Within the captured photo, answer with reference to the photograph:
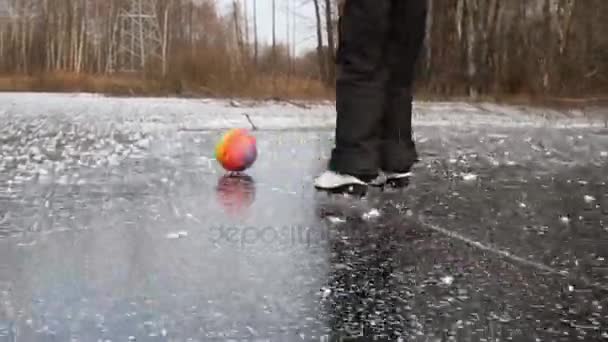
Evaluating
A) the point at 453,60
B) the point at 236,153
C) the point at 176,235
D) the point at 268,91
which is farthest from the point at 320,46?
the point at 176,235

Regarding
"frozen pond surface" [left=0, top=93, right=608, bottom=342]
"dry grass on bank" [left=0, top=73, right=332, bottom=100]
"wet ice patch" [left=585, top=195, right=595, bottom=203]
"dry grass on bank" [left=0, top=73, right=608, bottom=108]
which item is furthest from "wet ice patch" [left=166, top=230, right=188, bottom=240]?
"dry grass on bank" [left=0, top=73, right=332, bottom=100]

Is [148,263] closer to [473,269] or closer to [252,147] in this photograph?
[473,269]

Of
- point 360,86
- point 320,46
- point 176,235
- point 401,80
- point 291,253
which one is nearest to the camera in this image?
point 291,253

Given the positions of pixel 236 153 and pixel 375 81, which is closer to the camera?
pixel 375 81

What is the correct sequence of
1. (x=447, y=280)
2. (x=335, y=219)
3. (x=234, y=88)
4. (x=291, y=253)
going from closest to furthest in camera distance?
(x=447, y=280) → (x=291, y=253) → (x=335, y=219) → (x=234, y=88)

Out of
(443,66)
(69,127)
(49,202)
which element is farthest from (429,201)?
(443,66)

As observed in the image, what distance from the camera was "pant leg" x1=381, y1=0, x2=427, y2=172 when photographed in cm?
303

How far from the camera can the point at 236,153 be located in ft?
11.0

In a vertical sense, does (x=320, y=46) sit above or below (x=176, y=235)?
above

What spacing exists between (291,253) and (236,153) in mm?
1489

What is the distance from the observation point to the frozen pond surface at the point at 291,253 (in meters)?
1.40

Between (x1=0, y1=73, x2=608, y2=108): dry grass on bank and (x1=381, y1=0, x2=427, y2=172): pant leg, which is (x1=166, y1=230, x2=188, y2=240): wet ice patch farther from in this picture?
(x1=0, y1=73, x2=608, y2=108): dry grass on bank

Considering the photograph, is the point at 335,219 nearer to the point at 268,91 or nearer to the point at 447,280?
the point at 447,280

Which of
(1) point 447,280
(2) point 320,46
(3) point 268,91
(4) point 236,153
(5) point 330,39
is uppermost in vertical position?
(5) point 330,39
